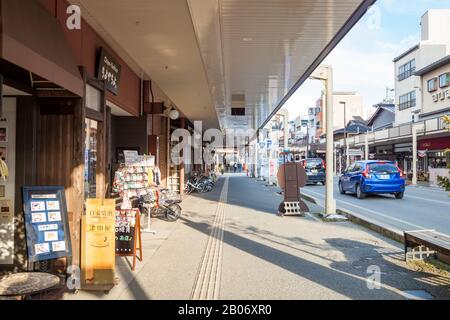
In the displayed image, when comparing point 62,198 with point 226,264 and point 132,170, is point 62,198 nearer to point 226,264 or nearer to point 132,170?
point 226,264

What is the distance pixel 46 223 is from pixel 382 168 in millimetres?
14948

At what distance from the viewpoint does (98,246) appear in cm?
529

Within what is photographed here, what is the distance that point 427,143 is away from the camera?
34281 millimetres

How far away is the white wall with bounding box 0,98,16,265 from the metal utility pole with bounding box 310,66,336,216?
25.9 ft

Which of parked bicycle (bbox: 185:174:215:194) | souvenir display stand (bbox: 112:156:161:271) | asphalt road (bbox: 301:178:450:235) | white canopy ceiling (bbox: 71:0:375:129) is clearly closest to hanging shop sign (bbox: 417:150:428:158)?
asphalt road (bbox: 301:178:450:235)

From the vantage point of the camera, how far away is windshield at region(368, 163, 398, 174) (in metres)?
17.4

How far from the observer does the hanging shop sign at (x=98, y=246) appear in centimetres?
525

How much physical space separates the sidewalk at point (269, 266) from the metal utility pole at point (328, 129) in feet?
3.24

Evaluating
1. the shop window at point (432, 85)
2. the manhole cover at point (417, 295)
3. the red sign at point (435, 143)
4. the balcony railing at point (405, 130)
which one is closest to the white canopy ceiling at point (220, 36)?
the manhole cover at point (417, 295)

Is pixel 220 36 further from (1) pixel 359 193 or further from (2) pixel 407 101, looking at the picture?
(2) pixel 407 101

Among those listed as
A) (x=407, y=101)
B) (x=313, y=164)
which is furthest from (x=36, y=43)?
(x=407, y=101)

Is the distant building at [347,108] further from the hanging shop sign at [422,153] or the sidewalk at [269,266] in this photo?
the sidewalk at [269,266]
